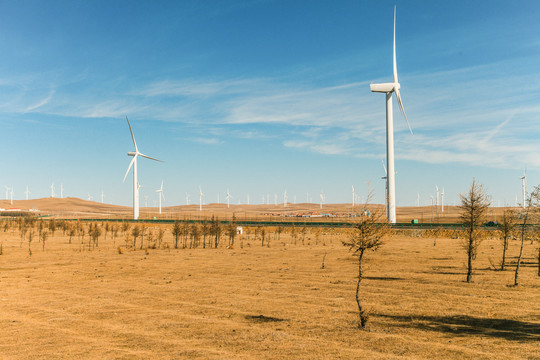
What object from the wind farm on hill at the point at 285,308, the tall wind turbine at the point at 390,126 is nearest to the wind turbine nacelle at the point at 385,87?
the tall wind turbine at the point at 390,126

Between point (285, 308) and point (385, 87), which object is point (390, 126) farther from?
point (285, 308)

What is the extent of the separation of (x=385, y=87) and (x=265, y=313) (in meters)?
72.5

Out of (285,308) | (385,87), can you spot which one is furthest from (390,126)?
(285,308)

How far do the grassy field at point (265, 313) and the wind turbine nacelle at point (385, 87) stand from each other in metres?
55.2

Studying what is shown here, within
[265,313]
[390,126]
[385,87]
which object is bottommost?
[265,313]

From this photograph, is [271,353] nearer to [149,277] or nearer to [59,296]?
[59,296]

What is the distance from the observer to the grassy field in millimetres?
13359

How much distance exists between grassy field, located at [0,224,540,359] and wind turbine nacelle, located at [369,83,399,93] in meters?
55.2

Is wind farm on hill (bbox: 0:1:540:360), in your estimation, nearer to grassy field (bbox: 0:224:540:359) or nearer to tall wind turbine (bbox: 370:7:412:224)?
grassy field (bbox: 0:224:540:359)

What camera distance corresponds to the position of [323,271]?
3031 centimetres

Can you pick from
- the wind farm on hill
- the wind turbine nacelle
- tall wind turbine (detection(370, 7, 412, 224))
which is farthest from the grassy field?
the wind turbine nacelle

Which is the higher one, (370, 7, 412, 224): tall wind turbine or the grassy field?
(370, 7, 412, 224): tall wind turbine

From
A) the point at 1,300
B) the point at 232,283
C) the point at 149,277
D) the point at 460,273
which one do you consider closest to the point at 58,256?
the point at 149,277

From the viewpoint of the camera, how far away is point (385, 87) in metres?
82.2
